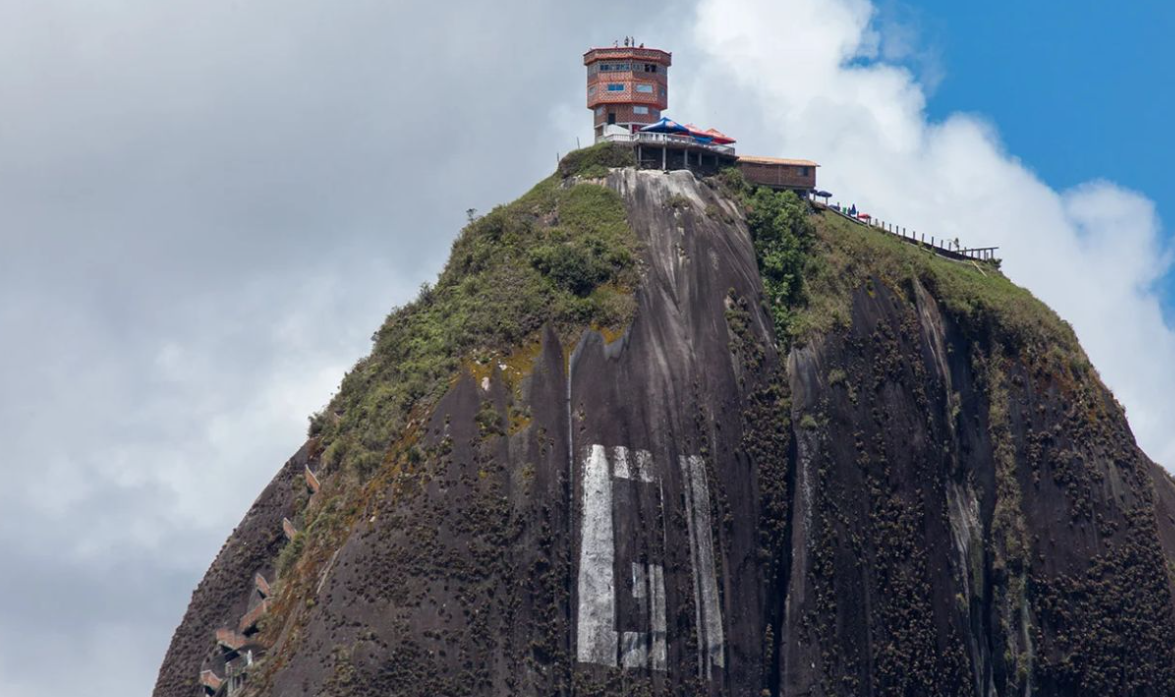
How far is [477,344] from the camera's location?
120438mm

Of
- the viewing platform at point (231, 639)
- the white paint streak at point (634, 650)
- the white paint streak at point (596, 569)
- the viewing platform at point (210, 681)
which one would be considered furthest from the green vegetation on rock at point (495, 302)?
the white paint streak at point (634, 650)

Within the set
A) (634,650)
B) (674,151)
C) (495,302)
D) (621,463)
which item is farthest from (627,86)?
(634,650)

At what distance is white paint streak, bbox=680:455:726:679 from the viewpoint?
116 meters

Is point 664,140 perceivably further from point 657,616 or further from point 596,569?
point 657,616

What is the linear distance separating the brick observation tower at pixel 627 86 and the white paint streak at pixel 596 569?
83.0 feet

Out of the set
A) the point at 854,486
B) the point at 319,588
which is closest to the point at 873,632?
the point at 854,486

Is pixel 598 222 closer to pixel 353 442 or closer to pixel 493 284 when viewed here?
pixel 493 284

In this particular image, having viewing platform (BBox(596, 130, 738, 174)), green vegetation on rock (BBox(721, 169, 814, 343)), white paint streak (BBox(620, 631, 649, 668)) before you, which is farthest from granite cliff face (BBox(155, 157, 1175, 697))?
viewing platform (BBox(596, 130, 738, 174))

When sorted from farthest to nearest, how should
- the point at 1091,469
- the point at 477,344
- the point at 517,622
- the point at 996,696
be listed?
the point at 1091,469, the point at 996,696, the point at 477,344, the point at 517,622

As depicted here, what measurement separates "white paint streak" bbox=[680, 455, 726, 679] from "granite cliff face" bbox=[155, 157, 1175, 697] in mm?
123

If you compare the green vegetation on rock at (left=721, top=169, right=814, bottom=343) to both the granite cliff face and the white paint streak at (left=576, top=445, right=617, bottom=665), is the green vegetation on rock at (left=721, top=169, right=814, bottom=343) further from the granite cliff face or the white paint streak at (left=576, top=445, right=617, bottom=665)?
the white paint streak at (left=576, top=445, right=617, bottom=665)

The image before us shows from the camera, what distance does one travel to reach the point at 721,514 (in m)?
119

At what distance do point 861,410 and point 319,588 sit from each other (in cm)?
2846

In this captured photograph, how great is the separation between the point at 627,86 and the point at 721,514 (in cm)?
2805
